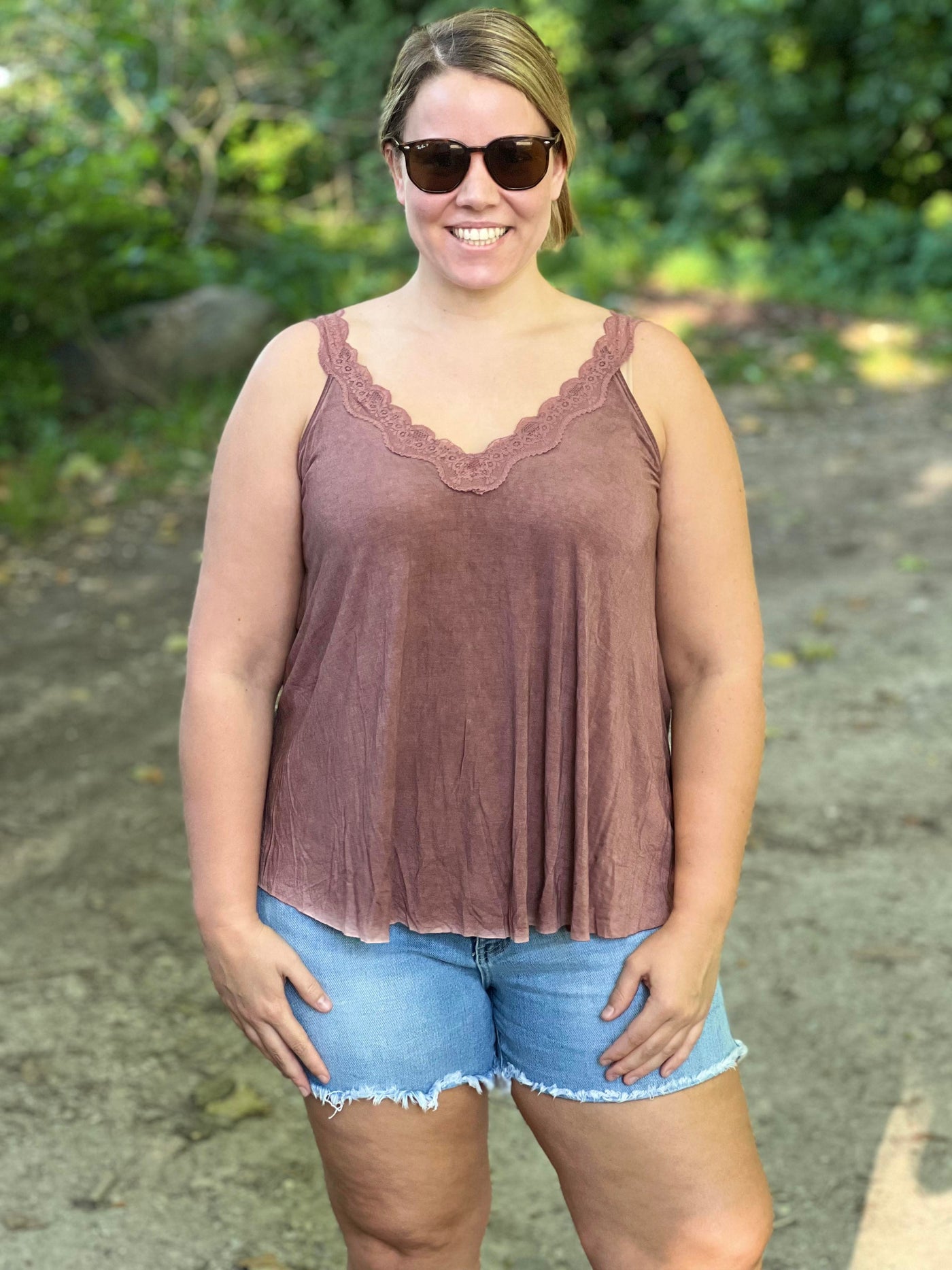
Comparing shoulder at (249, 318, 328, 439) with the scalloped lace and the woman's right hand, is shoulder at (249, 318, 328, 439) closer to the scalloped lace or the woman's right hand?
the scalloped lace

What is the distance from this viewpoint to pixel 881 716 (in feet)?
15.0

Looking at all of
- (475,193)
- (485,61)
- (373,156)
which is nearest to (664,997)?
(475,193)

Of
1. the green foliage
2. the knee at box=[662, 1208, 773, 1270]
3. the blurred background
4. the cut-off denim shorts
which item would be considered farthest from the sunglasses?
the green foliage

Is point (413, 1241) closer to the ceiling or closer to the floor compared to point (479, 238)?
closer to the floor

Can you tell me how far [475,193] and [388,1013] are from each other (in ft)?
3.19

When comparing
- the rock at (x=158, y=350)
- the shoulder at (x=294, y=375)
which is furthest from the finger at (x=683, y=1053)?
the rock at (x=158, y=350)

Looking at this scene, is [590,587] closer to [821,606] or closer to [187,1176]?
[187,1176]

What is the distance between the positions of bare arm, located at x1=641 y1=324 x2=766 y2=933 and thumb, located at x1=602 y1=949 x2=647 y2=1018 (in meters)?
0.08

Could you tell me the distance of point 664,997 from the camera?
5.30 ft

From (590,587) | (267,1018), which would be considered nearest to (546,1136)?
(267,1018)

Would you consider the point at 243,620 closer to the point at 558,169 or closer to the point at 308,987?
the point at 308,987

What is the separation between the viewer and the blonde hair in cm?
158

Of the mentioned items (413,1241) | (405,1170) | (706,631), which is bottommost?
(413,1241)

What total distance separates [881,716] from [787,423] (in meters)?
3.58
